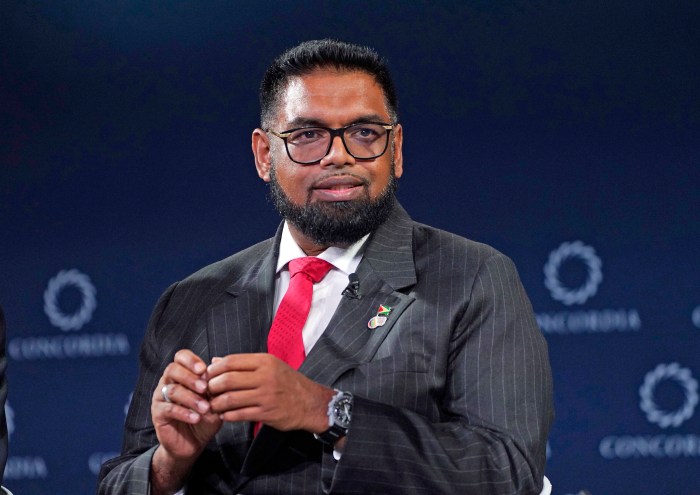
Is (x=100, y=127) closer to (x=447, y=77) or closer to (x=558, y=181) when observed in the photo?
(x=447, y=77)

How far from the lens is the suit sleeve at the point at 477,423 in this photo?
218 centimetres

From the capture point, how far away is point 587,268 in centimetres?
404

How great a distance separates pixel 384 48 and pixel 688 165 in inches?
50.6

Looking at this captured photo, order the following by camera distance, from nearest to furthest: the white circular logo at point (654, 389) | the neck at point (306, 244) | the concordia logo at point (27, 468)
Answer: the neck at point (306, 244)
the white circular logo at point (654, 389)
the concordia logo at point (27, 468)

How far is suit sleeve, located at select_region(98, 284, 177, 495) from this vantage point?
2.39m

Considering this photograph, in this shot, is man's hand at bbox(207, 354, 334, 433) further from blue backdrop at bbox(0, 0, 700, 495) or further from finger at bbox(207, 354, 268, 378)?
blue backdrop at bbox(0, 0, 700, 495)

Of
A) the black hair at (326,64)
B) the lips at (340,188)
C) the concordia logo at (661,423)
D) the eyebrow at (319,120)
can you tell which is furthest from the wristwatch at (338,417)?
the concordia logo at (661,423)

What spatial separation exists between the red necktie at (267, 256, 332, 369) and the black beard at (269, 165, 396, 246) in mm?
73

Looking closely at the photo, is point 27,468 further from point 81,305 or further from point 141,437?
point 141,437

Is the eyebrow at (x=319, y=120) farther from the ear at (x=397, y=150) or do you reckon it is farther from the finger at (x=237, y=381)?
the finger at (x=237, y=381)

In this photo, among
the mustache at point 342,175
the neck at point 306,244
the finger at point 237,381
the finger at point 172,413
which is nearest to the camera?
the finger at point 237,381

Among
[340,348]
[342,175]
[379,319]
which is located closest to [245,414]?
[340,348]

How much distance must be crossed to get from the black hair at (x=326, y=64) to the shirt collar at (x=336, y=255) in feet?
1.11

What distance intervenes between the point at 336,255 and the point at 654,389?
189 centimetres
